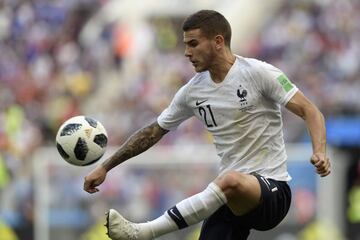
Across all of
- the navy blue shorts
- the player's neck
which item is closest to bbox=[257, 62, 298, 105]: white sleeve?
the player's neck

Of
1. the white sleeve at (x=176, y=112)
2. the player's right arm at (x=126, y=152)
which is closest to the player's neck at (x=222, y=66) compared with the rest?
the white sleeve at (x=176, y=112)

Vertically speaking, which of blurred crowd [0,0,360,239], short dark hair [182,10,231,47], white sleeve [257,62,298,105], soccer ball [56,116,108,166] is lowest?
blurred crowd [0,0,360,239]

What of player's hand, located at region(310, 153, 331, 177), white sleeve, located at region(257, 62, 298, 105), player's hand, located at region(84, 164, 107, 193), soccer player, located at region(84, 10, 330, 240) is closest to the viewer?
player's hand, located at region(310, 153, 331, 177)

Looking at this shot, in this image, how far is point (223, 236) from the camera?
8227mm

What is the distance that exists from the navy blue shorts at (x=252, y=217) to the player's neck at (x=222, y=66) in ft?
2.53

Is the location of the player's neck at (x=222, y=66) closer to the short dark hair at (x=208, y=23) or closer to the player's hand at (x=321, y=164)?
the short dark hair at (x=208, y=23)

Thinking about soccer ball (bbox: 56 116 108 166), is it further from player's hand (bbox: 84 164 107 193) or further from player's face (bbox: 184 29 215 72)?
player's face (bbox: 184 29 215 72)

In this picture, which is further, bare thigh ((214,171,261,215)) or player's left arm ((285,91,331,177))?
bare thigh ((214,171,261,215))

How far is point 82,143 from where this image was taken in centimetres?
854

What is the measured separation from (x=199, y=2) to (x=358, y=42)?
3938mm

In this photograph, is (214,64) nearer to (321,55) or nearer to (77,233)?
(77,233)

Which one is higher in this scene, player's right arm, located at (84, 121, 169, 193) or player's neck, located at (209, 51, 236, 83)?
player's neck, located at (209, 51, 236, 83)

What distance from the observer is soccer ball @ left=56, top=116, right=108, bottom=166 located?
8.54m

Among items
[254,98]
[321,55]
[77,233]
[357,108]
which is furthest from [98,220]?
[254,98]
